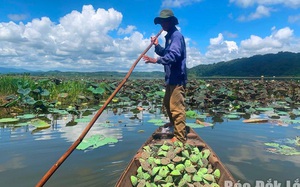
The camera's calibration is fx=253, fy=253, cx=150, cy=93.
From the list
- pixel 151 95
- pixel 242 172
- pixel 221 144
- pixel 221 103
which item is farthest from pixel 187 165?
pixel 151 95

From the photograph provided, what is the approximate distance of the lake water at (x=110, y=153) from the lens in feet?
12.2

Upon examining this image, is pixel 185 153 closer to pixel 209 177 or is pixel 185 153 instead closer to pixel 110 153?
pixel 209 177

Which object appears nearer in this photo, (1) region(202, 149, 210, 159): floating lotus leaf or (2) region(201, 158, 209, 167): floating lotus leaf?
(2) region(201, 158, 209, 167): floating lotus leaf

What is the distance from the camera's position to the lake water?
3707mm

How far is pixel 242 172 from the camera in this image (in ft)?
12.8

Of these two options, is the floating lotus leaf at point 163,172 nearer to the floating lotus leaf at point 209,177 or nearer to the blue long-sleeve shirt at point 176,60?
A: the floating lotus leaf at point 209,177

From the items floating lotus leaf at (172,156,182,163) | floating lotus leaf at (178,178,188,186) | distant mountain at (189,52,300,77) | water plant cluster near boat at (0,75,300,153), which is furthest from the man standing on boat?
distant mountain at (189,52,300,77)

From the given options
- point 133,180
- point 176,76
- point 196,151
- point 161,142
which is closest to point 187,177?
point 133,180

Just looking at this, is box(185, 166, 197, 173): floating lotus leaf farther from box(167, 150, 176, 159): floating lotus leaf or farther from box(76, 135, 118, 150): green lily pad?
box(76, 135, 118, 150): green lily pad

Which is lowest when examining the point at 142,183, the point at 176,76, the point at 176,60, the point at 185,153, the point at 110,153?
the point at 110,153

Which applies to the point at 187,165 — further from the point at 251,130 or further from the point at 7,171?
the point at 251,130

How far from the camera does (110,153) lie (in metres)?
4.76

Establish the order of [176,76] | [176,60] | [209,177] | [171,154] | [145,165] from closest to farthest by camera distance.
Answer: [209,177], [145,165], [171,154], [176,60], [176,76]

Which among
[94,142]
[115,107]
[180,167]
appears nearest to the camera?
[180,167]
